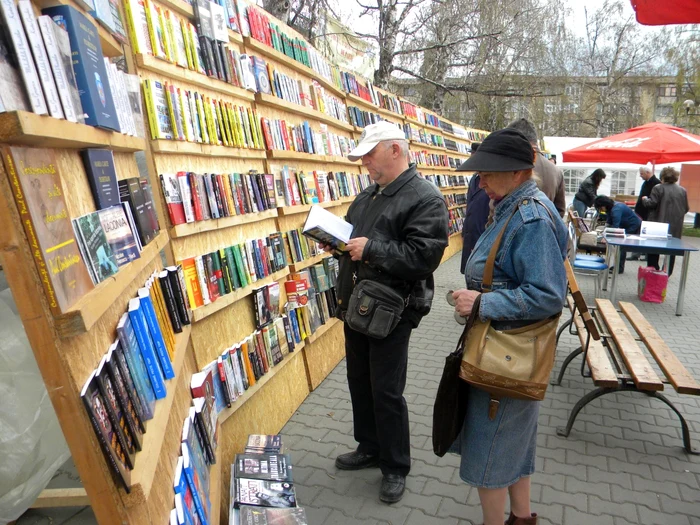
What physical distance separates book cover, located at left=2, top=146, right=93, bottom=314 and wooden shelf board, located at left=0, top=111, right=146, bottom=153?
0.10 ft

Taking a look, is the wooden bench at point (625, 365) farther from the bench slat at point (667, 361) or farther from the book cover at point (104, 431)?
the book cover at point (104, 431)

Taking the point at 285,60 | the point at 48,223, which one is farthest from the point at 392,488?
the point at 285,60

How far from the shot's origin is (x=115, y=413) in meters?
1.24

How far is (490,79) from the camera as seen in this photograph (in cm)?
1711

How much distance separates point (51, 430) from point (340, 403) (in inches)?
94.8

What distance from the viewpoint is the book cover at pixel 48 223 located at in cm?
101

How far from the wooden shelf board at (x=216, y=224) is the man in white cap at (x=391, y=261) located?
2.63 ft

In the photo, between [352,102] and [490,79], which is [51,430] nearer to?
[352,102]

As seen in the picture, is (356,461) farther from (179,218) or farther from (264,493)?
(179,218)

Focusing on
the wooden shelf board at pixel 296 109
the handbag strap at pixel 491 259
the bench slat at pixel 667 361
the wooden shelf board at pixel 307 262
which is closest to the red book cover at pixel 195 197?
the wooden shelf board at pixel 296 109

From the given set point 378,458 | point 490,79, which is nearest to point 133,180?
point 378,458

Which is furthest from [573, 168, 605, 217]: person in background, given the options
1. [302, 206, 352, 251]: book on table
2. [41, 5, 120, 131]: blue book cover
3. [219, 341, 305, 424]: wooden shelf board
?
[41, 5, 120, 131]: blue book cover

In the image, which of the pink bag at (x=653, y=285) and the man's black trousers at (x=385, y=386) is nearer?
the man's black trousers at (x=385, y=386)

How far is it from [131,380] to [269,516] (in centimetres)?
116
